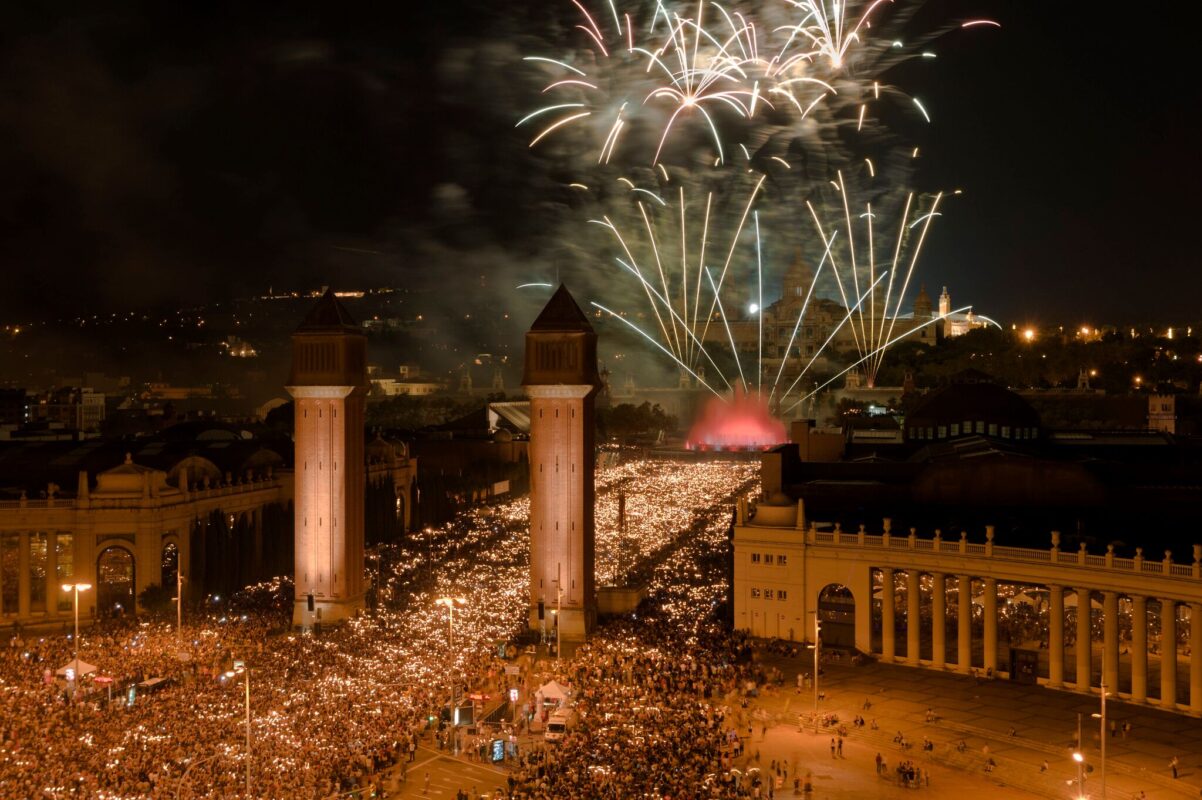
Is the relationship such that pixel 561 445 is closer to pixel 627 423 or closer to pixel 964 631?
pixel 964 631

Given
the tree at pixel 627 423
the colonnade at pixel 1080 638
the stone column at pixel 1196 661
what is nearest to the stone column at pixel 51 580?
Result: the colonnade at pixel 1080 638

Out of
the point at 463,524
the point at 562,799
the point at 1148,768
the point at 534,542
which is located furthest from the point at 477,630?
the point at 463,524

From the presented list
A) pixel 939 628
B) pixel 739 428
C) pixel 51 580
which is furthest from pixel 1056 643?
pixel 739 428

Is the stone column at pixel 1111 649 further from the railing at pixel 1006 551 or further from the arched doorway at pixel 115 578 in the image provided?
the arched doorway at pixel 115 578

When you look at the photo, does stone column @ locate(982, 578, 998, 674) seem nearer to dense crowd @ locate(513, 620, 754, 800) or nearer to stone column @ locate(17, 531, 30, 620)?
dense crowd @ locate(513, 620, 754, 800)

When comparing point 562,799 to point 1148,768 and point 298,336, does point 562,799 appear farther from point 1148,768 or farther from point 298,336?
point 298,336

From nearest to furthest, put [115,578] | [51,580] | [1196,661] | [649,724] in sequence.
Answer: [649,724], [1196,661], [51,580], [115,578]
